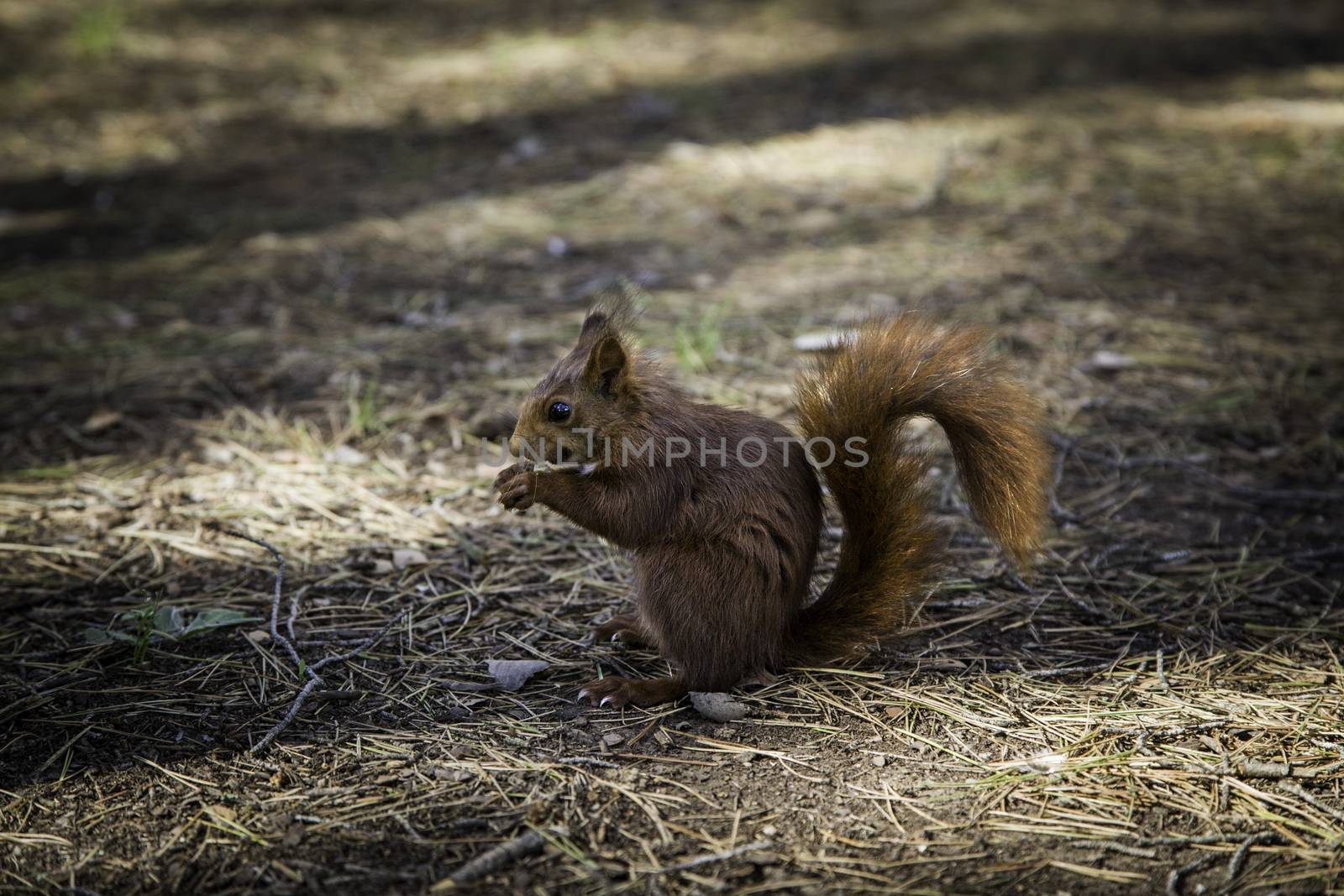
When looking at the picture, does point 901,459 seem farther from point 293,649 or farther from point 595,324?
point 293,649

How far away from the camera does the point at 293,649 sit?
197cm

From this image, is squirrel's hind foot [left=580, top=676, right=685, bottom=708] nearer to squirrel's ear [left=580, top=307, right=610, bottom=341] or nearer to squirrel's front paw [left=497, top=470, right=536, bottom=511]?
squirrel's front paw [left=497, top=470, right=536, bottom=511]

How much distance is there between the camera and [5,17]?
6.70 meters

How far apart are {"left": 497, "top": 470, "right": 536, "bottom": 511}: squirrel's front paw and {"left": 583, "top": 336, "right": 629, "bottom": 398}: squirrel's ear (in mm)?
212

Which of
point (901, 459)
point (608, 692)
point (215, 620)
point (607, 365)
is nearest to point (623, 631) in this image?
point (608, 692)

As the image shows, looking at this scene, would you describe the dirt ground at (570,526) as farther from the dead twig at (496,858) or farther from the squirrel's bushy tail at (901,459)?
the squirrel's bushy tail at (901,459)

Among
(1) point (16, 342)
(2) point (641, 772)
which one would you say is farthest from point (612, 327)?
(1) point (16, 342)

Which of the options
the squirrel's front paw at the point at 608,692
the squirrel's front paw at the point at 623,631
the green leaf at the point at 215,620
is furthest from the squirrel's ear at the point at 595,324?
the green leaf at the point at 215,620

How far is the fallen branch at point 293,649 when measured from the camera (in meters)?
1.76

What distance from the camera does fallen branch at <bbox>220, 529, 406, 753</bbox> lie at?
5.78ft

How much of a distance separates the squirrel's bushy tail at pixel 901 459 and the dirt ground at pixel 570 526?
0.16 m

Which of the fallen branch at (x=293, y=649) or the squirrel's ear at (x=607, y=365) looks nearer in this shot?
the fallen branch at (x=293, y=649)

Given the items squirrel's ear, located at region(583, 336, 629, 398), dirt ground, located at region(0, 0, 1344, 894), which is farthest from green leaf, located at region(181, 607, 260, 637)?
squirrel's ear, located at region(583, 336, 629, 398)

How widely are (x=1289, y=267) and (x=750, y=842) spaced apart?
3.54 meters
